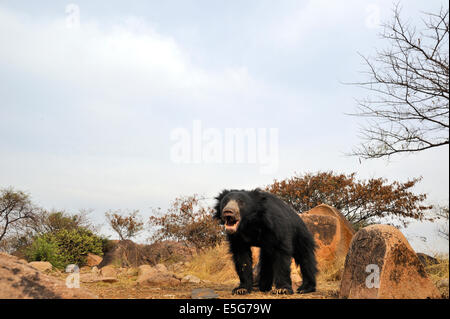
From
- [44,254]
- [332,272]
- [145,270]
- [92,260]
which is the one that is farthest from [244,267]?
[92,260]

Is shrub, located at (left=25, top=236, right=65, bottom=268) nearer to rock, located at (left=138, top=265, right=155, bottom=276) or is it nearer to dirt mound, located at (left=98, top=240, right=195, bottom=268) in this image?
dirt mound, located at (left=98, top=240, right=195, bottom=268)

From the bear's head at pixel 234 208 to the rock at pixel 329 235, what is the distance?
4.78 meters

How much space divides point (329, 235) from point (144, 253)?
21.3 feet

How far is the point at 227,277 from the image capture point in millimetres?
9289

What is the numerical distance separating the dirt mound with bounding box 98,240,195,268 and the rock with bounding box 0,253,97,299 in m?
8.63

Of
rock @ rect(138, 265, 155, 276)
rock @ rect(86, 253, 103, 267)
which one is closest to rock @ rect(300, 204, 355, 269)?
rock @ rect(138, 265, 155, 276)

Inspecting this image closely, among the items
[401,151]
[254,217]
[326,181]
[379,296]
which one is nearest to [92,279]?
[254,217]

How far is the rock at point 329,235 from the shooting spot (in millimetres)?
9413

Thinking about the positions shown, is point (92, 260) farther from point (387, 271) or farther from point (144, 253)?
point (387, 271)

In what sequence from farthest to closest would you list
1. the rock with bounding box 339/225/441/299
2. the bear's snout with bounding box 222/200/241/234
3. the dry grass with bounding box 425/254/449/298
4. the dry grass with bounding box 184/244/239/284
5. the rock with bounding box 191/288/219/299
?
the dry grass with bounding box 184/244/239/284, the bear's snout with bounding box 222/200/241/234, the rock with bounding box 191/288/219/299, the dry grass with bounding box 425/254/449/298, the rock with bounding box 339/225/441/299

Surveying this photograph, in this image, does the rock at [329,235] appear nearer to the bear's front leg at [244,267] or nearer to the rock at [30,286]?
→ the bear's front leg at [244,267]

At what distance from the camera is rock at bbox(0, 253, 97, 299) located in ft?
11.3

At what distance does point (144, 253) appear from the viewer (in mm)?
12969
